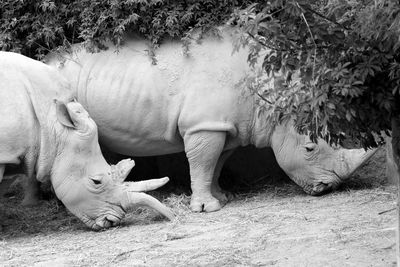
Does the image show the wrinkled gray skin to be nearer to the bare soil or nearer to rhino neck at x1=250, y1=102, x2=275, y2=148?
the bare soil

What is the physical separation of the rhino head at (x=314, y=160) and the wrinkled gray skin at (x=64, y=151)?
150 cm

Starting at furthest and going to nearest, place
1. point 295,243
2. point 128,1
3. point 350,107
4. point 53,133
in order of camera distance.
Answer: point 128,1, point 53,133, point 295,243, point 350,107

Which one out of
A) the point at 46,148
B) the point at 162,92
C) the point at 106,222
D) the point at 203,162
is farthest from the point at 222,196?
the point at 46,148

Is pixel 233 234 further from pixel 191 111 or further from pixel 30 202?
pixel 30 202

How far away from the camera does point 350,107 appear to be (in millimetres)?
4848

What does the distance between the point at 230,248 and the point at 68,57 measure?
3.14 m

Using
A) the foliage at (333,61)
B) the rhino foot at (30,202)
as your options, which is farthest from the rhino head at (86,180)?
the foliage at (333,61)

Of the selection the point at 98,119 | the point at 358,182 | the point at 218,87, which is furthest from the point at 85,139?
the point at 358,182

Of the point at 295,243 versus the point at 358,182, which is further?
the point at 358,182

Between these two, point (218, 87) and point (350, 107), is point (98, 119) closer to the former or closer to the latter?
point (218, 87)

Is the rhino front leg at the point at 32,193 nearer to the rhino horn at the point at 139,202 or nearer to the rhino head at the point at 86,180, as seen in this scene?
the rhino head at the point at 86,180

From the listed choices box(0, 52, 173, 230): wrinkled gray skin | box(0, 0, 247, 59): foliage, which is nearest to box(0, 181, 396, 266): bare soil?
box(0, 52, 173, 230): wrinkled gray skin

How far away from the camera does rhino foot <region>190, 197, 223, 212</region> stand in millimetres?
8305

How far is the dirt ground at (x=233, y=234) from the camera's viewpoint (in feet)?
20.2
